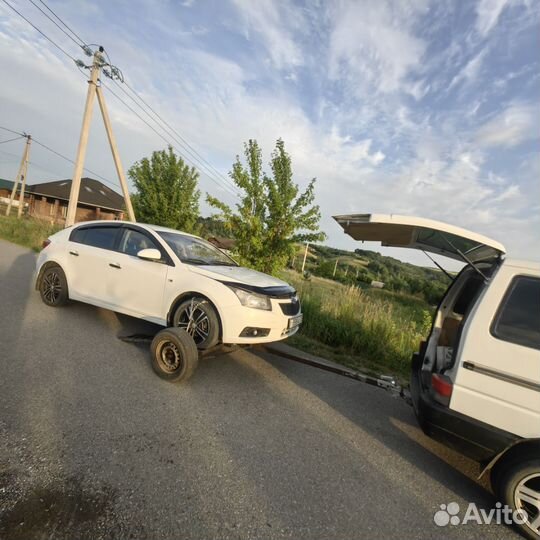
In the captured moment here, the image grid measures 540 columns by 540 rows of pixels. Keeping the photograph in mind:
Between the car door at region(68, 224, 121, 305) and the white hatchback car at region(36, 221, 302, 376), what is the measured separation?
0.02 m

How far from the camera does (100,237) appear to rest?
5.01m

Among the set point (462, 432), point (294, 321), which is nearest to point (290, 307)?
point (294, 321)

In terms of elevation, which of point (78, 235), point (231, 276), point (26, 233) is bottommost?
point (26, 233)

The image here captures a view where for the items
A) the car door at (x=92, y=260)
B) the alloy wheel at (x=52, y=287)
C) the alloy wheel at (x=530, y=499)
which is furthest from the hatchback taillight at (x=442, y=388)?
the alloy wheel at (x=52, y=287)

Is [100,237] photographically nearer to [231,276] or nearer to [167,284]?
[167,284]

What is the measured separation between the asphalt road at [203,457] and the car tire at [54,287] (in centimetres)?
121

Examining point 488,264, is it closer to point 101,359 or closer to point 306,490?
point 306,490

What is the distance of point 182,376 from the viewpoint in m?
3.45

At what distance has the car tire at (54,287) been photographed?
518 centimetres

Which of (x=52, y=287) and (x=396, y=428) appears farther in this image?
(x=52, y=287)

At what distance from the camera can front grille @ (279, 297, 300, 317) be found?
13.2 feet

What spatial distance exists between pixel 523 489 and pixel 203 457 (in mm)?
2317

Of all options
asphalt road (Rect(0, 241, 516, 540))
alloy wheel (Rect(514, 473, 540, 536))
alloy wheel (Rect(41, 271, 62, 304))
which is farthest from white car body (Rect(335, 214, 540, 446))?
alloy wheel (Rect(41, 271, 62, 304))

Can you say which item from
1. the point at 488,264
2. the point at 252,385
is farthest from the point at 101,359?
the point at 488,264
